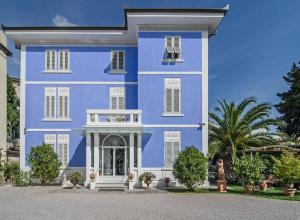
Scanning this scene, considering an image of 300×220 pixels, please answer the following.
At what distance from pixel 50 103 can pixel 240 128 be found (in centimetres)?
1212

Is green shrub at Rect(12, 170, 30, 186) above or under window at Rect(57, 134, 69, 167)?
under

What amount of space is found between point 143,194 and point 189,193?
2306mm

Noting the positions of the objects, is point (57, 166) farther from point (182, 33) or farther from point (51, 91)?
point (182, 33)

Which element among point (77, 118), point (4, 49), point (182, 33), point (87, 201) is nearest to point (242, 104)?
point (182, 33)

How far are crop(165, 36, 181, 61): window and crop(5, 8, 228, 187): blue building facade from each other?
0.19 ft

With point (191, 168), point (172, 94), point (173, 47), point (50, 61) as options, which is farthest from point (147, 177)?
point (50, 61)

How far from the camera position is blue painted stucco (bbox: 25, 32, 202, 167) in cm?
2409

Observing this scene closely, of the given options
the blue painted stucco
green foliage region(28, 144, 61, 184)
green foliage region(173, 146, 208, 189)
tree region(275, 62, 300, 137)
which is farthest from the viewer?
tree region(275, 62, 300, 137)

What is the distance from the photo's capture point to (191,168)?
21250 mm

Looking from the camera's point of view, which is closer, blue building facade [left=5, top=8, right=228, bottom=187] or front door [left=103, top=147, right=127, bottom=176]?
blue building facade [left=5, top=8, right=228, bottom=187]

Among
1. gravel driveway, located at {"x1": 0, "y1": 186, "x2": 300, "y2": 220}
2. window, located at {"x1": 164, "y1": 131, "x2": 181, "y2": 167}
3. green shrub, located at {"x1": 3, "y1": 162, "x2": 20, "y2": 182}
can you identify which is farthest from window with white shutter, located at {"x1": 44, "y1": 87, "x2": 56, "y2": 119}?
gravel driveway, located at {"x1": 0, "y1": 186, "x2": 300, "y2": 220}

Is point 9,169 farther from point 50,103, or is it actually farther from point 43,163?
point 50,103

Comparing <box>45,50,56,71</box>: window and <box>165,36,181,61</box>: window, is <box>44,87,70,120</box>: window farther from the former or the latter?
<box>165,36,181,61</box>: window

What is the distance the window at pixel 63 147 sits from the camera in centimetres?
2545
